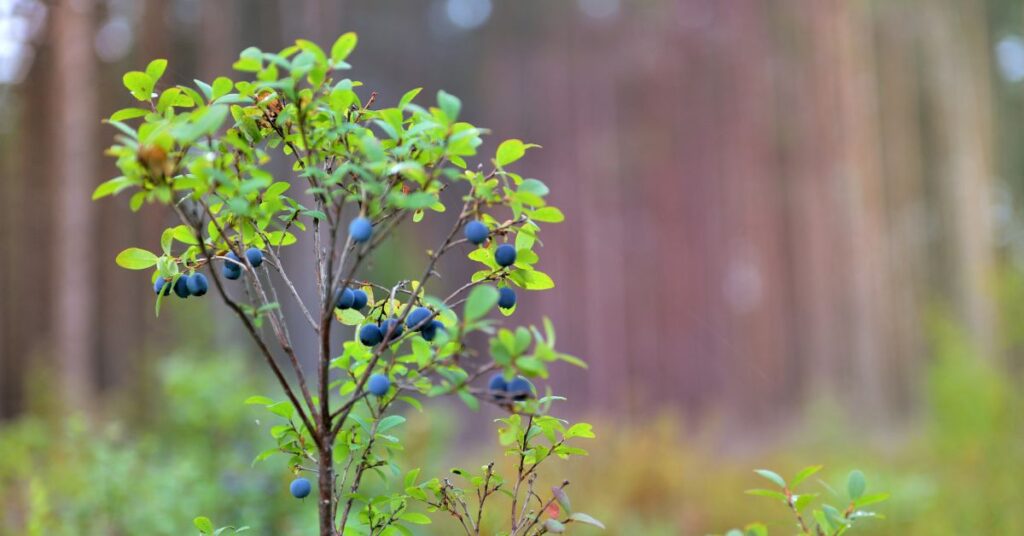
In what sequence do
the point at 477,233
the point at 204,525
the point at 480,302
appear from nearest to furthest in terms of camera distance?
the point at 480,302 < the point at 477,233 < the point at 204,525

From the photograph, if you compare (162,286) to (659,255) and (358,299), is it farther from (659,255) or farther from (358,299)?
(659,255)

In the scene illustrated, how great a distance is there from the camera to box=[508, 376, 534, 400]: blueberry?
1.14 meters

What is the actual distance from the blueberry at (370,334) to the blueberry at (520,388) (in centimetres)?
22

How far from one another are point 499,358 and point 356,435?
0.45 meters

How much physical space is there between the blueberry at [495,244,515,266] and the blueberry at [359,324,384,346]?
8.0 inches

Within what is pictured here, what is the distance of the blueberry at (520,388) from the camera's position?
44.8 inches

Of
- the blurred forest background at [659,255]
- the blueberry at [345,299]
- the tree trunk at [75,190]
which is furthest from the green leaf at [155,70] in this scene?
the tree trunk at [75,190]

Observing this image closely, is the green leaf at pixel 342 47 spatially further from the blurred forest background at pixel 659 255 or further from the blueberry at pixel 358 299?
the blurred forest background at pixel 659 255

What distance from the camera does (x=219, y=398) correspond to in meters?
4.70

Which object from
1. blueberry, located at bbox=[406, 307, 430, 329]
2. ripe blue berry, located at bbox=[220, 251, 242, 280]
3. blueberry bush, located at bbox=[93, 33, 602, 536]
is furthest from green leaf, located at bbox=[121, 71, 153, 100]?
blueberry, located at bbox=[406, 307, 430, 329]

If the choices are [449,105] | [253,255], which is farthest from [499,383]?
[253,255]

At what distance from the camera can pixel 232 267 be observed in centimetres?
136

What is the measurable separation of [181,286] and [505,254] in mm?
508

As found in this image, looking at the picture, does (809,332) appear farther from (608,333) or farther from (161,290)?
(161,290)
